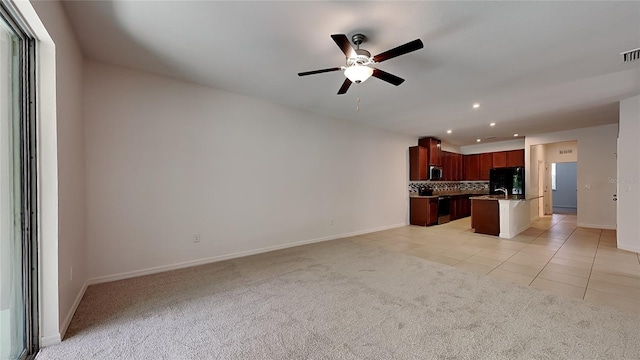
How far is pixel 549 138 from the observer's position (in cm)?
702

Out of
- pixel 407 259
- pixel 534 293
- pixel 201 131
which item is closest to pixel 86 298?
pixel 201 131

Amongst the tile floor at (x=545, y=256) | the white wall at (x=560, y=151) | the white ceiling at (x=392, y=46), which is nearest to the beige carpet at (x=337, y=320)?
the tile floor at (x=545, y=256)

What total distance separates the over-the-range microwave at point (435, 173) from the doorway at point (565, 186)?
6.72 meters

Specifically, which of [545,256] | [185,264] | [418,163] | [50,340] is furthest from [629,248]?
[50,340]

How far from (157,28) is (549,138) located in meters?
9.10

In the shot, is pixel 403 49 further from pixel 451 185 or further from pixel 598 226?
pixel 451 185

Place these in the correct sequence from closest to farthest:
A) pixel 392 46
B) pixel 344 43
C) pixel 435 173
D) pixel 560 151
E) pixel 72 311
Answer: pixel 344 43, pixel 72 311, pixel 392 46, pixel 435 173, pixel 560 151

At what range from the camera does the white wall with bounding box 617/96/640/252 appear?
4.29 meters

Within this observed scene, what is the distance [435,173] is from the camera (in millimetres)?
7590

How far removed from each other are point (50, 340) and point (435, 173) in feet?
26.2

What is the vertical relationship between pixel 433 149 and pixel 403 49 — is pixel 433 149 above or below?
below

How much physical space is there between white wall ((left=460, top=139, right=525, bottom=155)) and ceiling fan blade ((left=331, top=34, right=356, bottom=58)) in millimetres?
8121

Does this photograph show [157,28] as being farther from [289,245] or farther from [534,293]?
[534,293]

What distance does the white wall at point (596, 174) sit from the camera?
612 centimetres
